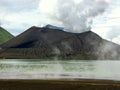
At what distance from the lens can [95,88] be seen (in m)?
48.9

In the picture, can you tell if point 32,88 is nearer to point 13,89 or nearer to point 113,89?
point 13,89

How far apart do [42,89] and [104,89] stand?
9.32 metres

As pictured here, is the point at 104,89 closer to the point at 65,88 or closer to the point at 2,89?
the point at 65,88

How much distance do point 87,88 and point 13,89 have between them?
37.0 ft

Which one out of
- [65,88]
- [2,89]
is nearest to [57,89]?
[65,88]

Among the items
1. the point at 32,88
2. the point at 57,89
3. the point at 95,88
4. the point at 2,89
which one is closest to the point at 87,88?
the point at 95,88

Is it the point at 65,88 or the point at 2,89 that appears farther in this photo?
the point at 65,88

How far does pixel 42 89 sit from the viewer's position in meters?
48.1

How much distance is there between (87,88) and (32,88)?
8468 millimetres

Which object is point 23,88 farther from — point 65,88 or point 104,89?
point 104,89

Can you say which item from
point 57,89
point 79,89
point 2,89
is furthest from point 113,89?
point 2,89

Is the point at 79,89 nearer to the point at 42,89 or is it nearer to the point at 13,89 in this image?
the point at 42,89

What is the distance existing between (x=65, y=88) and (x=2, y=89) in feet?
32.0

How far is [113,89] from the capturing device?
156 ft
